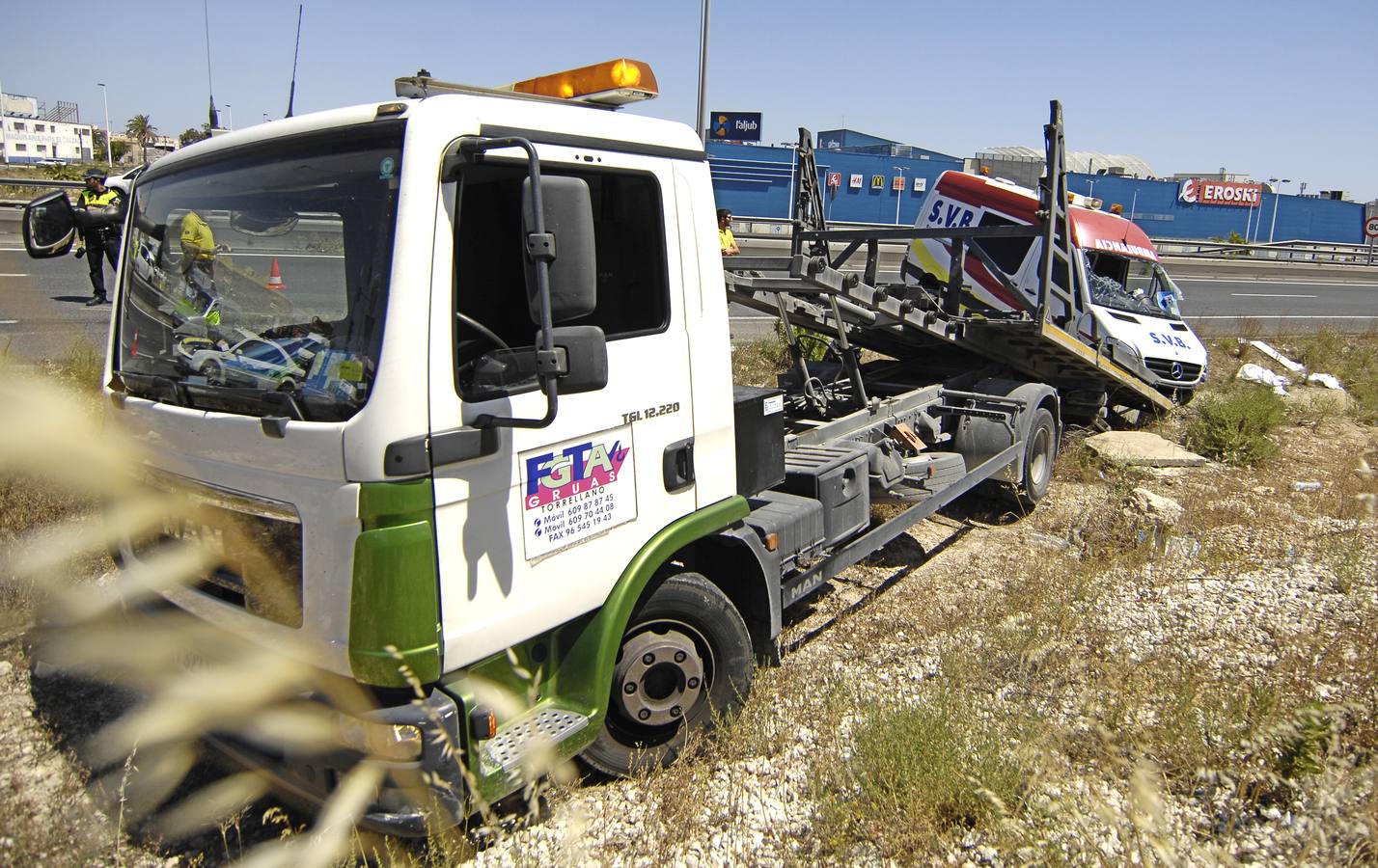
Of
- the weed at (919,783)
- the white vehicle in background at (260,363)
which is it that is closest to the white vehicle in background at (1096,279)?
the weed at (919,783)

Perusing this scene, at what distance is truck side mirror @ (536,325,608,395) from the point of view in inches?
97.3

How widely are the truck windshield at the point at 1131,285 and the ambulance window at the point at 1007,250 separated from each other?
68cm

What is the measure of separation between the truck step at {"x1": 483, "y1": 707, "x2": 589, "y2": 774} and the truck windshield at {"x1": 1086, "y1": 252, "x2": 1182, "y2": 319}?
8360 millimetres

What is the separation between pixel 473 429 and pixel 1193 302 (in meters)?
22.5

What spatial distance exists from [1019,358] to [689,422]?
5453mm

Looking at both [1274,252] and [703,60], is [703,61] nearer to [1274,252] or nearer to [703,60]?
[703,60]

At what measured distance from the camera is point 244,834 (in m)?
3.17

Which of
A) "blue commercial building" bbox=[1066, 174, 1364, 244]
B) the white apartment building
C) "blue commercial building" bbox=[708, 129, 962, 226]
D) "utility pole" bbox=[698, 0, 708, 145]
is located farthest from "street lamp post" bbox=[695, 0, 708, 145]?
the white apartment building

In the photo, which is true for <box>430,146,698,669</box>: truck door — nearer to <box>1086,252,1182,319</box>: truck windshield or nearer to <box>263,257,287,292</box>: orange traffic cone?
<box>263,257,287,292</box>: orange traffic cone

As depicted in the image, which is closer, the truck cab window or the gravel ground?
the truck cab window

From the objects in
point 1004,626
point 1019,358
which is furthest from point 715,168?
point 1004,626

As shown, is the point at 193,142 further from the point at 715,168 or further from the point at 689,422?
the point at 715,168

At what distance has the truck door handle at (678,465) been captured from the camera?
327cm

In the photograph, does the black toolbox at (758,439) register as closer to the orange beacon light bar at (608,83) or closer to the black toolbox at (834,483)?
the black toolbox at (834,483)
